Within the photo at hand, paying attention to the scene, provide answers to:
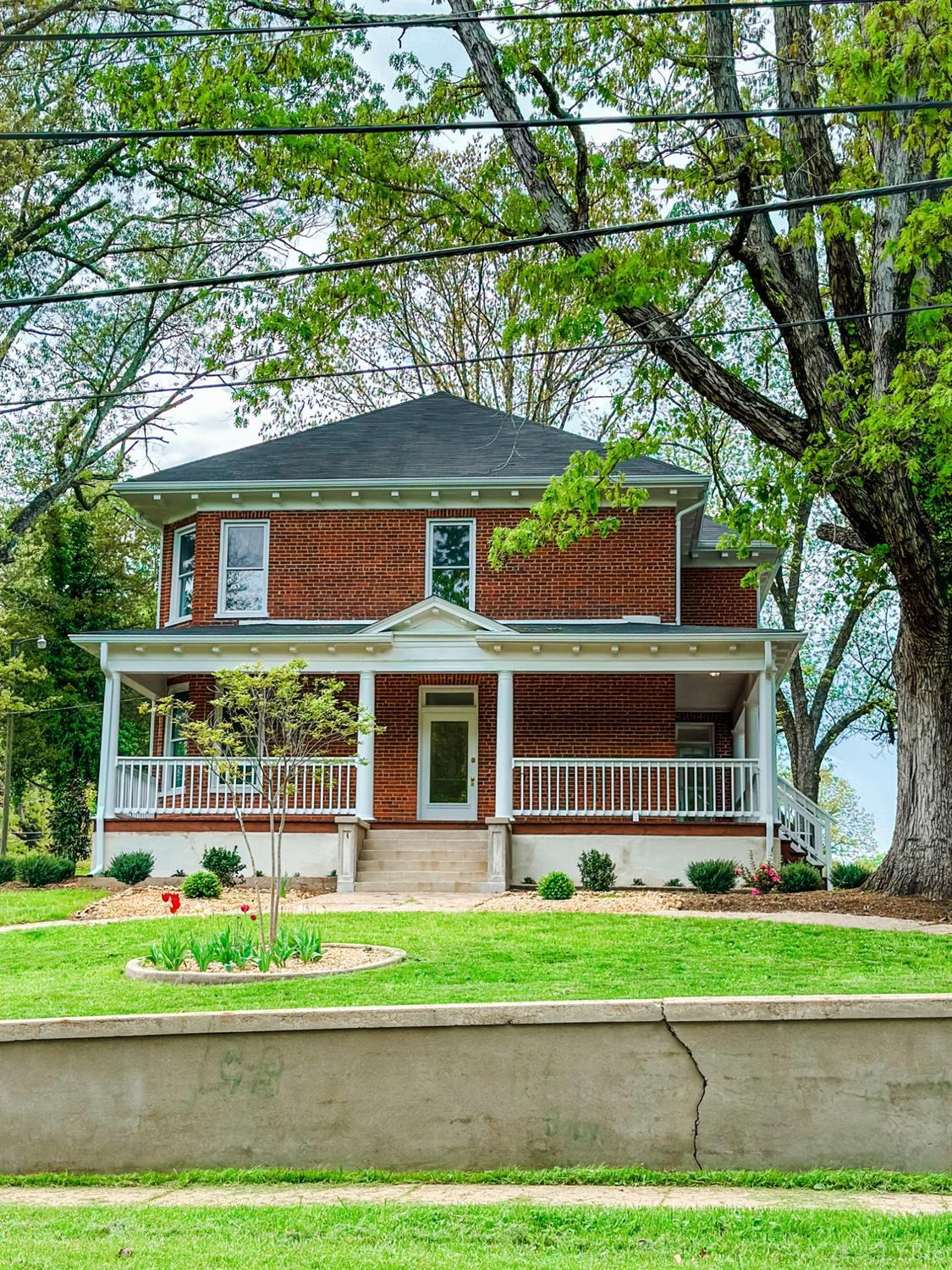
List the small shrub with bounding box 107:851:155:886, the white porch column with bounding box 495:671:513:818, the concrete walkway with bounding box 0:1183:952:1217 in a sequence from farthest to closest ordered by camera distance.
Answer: the white porch column with bounding box 495:671:513:818 → the small shrub with bounding box 107:851:155:886 → the concrete walkway with bounding box 0:1183:952:1217

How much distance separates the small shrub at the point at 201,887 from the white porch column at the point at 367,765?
3.05m

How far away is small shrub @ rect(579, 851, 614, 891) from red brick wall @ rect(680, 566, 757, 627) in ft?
25.5

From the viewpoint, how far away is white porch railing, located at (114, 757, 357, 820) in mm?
21703

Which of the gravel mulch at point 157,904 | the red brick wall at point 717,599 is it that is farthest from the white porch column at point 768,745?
the gravel mulch at point 157,904

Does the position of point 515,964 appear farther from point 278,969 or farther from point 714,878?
point 714,878

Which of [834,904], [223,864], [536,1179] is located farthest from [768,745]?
[536,1179]

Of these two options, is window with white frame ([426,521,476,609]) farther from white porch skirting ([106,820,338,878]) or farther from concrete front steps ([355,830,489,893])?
white porch skirting ([106,820,338,878])

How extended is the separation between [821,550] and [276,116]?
25843mm

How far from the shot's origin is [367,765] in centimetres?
2100

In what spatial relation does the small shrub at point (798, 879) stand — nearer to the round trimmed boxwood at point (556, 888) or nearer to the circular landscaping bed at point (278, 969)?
the round trimmed boxwood at point (556, 888)

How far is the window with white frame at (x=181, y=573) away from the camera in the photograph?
2538 centimetres

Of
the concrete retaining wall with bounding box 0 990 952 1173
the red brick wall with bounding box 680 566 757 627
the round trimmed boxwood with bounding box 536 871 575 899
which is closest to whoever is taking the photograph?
the concrete retaining wall with bounding box 0 990 952 1173

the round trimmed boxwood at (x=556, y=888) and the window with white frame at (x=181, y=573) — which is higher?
the window with white frame at (x=181, y=573)

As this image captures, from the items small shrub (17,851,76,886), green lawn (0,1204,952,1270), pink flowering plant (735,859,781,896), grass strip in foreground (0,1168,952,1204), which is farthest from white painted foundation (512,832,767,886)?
green lawn (0,1204,952,1270)
